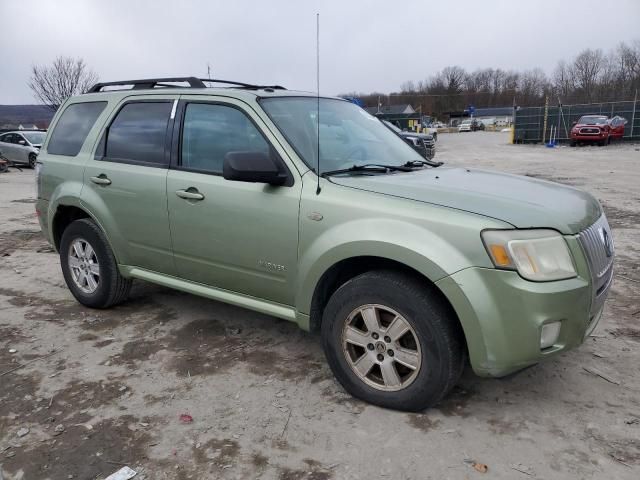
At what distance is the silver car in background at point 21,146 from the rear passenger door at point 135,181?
62.1 ft

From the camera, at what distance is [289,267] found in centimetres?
328

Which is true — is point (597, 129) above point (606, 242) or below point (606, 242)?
above

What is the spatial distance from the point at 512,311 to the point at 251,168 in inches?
64.5

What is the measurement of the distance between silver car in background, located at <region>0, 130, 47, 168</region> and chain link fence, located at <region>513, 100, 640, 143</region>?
29322mm

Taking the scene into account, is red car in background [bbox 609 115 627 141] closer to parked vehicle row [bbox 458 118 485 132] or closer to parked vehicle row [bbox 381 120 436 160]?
parked vehicle row [bbox 381 120 436 160]

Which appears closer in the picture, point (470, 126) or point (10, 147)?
point (10, 147)

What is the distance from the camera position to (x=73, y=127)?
15.6ft

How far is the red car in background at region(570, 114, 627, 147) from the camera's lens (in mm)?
30016

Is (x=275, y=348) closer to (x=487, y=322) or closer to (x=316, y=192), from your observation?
(x=316, y=192)

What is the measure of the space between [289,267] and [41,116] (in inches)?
2592

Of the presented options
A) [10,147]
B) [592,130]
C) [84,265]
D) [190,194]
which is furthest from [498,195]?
[592,130]

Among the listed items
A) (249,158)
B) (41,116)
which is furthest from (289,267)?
(41,116)

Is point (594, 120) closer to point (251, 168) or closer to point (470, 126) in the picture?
point (251, 168)

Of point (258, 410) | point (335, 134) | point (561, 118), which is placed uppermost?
point (561, 118)
